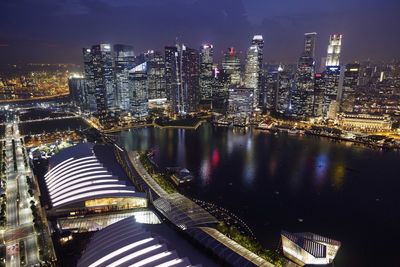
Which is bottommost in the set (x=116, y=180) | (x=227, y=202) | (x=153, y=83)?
(x=227, y=202)

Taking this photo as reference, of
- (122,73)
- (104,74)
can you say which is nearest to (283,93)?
(122,73)

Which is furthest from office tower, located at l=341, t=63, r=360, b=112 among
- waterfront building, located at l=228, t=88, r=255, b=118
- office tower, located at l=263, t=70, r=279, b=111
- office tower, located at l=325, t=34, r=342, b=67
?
waterfront building, located at l=228, t=88, r=255, b=118

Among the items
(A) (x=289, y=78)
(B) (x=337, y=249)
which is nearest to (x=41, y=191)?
(B) (x=337, y=249)

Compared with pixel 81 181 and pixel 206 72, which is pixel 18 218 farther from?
pixel 206 72

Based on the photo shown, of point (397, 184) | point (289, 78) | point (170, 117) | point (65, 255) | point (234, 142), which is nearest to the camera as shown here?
point (65, 255)

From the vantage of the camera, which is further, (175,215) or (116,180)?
(116,180)

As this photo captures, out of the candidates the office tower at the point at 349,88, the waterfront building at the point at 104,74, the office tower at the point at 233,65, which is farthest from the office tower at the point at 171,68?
the office tower at the point at 349,88

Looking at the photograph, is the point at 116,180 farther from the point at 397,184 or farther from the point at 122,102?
the point at 122,102
